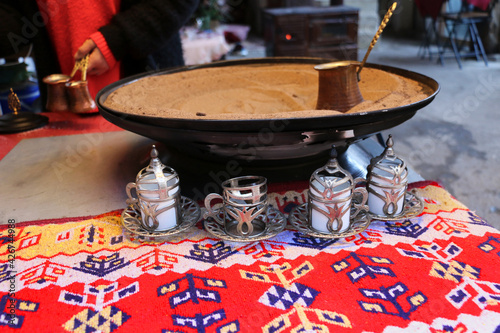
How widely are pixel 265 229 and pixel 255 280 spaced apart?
0.10m

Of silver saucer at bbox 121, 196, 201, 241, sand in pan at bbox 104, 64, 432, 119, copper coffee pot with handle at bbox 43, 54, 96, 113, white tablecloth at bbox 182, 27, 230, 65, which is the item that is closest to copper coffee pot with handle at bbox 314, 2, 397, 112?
sand in pan at bbox 104, 64, 432, 119

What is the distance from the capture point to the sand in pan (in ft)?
3.07

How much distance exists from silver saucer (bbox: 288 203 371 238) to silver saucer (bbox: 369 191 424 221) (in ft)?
0.09

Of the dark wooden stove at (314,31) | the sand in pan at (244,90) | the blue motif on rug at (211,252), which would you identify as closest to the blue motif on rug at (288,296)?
the blue motif on rug at (211,252)

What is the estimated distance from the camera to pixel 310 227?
0.65 metres

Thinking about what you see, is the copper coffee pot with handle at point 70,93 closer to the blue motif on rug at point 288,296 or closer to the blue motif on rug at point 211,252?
the blue motif on rug at point 211,252

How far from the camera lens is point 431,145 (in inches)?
109

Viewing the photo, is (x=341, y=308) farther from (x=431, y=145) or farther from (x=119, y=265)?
(x=431, y=145)

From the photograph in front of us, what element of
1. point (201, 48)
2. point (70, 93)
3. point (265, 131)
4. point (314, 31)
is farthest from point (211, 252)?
point (314, 31)

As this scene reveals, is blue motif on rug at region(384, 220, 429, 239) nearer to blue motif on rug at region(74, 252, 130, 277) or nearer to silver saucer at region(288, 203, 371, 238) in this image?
silver saucer at region(288, 203, 371, 238)

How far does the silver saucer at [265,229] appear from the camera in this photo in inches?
24.5

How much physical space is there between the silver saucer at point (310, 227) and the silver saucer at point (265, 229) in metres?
0.02

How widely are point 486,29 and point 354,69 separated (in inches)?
204

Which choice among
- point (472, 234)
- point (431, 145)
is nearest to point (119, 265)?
point (472, 234)
